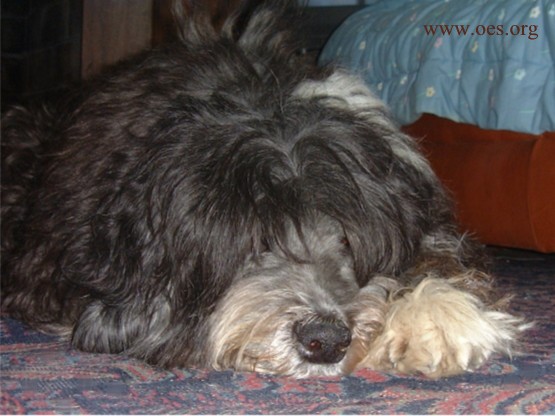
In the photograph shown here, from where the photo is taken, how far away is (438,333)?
239 cm

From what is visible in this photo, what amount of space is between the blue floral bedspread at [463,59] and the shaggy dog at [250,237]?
0.72 metres

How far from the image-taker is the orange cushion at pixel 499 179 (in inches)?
150

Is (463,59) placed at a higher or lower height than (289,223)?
higher

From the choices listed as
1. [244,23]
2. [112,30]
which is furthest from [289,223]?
[112,30]

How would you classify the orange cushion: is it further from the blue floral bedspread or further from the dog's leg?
the dog's leg

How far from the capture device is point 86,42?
469cm

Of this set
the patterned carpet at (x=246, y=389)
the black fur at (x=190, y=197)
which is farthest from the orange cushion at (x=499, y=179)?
the patterned carpet at (x=246, y=389)

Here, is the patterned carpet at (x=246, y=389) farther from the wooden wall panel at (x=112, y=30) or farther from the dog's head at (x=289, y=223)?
the wooden wall panel at (x=112, y=30)

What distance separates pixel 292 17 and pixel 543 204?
135cm

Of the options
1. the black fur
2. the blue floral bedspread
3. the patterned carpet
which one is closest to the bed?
the blue floral bedspread

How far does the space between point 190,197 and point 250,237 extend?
20 cm

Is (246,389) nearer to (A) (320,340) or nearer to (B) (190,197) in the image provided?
(A) (320,340)

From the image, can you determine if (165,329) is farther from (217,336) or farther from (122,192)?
(122,192)

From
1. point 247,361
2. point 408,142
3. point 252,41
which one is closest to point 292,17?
point 252,41
